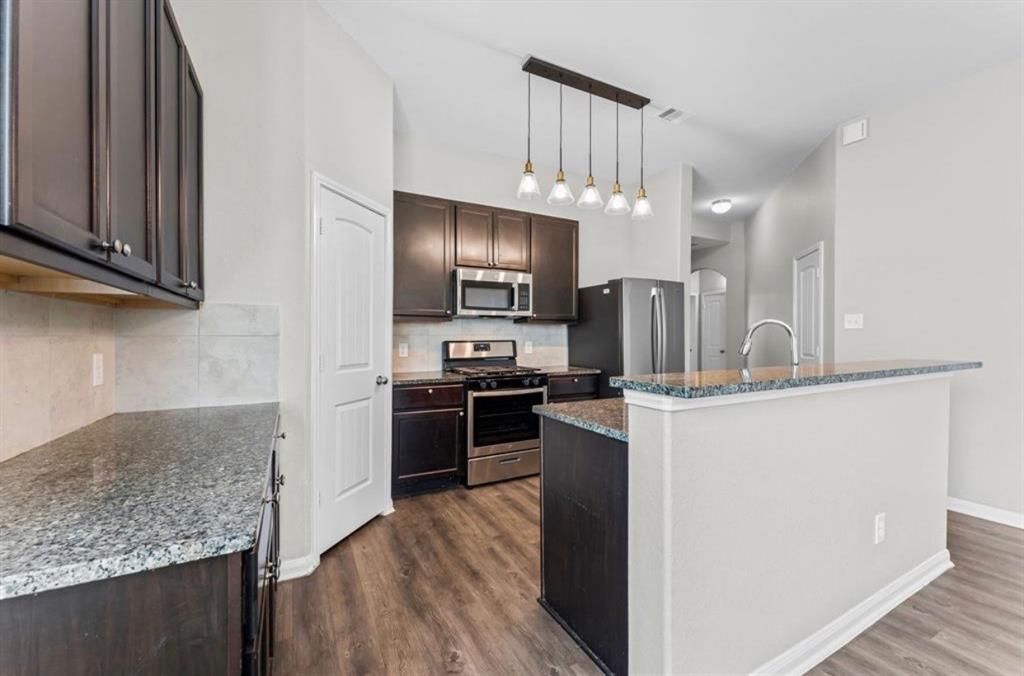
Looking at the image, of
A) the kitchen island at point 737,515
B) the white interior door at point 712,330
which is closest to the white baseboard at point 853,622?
the kitchen island at point 737,515

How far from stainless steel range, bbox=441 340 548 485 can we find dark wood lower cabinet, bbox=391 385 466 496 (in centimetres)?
10

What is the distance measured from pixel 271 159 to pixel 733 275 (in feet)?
21.2

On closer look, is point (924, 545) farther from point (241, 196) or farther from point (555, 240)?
point (241, 196)

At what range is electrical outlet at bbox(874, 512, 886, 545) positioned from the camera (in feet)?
6.30

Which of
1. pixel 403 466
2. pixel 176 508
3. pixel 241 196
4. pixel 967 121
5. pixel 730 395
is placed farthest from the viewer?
pixel 403 466

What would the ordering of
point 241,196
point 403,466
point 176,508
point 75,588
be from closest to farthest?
point 75,588, point 176,508, point 241,196, point 403,466

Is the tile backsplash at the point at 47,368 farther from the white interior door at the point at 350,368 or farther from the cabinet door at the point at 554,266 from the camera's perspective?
the cabinet door at the point at 554,266

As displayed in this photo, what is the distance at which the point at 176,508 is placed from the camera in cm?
84

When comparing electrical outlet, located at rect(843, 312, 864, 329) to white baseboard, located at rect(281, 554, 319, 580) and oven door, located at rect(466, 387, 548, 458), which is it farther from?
white baseboard, located at rect(281, 554, 319, 580)

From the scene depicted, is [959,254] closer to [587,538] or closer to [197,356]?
[587,538]

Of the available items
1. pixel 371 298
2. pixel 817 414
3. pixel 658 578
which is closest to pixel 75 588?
pixel 658 578

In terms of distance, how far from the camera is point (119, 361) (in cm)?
191

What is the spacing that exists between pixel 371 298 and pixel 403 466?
1267mm

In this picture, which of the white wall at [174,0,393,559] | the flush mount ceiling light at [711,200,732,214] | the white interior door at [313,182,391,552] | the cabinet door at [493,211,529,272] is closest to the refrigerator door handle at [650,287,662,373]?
the cabinet door at [493,211,529,272]
